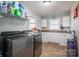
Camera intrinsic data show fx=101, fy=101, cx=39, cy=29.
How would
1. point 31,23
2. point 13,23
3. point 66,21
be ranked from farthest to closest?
point 66,21 → point 31,23 → point 13,23

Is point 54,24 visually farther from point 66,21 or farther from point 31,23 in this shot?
point 31,23

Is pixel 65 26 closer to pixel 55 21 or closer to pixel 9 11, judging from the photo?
pixel 55 21

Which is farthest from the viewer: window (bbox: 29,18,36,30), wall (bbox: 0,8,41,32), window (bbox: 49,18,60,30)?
window (bbox: 49,18,60,30)

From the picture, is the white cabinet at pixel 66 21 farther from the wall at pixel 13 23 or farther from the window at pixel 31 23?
the wall at pixel 13 23

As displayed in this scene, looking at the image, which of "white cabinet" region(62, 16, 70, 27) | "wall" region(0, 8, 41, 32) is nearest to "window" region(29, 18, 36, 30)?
"wall" region(0, 8, 41, 32)

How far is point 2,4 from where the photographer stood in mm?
1475

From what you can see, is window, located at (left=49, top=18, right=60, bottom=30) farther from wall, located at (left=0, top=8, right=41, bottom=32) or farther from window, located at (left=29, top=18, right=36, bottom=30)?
wall, located at (left=0, top=8, right=41, bottom=32)

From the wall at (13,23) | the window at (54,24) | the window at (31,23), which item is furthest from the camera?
the window at (54,24)

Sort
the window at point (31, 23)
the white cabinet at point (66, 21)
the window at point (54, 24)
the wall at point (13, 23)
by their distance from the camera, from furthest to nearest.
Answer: the white cabinet at point (66, 21)
the window at point (54, 24)
the window at point (31, 23)
the wall at point (13, 23)

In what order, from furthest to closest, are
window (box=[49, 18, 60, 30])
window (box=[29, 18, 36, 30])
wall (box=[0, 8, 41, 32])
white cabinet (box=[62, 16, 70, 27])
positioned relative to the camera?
white cabinet (box=[62, 16, 70, 27]), window (box=[49, 18, 60, 30]), window (box=[29, 18, 36, 30]), wall (box=[0, 8, 41, 32])

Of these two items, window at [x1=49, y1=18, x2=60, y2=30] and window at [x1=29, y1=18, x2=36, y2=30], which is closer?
window at [x1=29, y1=18, x2=36, y2=30]

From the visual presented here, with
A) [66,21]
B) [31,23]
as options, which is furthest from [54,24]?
[31,23]

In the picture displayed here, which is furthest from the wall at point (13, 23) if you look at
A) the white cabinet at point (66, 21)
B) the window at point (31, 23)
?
the white cabinet at point (66, 21)

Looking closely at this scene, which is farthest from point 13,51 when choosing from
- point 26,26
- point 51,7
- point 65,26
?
point 65,26
